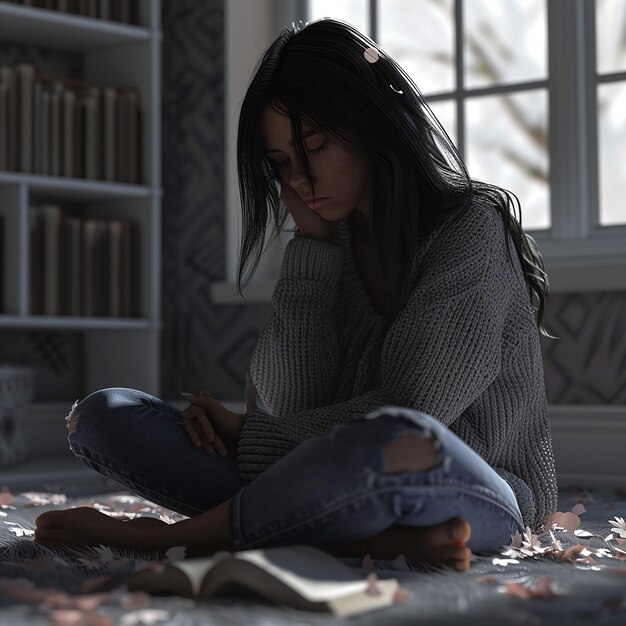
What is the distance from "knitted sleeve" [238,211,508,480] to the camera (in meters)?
1.35

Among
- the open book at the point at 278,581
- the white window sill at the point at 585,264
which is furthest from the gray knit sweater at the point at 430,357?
the white window sill at the point at 585,264

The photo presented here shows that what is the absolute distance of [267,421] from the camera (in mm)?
1444

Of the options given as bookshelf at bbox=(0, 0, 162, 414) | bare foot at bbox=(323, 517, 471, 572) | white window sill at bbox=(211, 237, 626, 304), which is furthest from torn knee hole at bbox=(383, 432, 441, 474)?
bookshelf at bbox=(0, 0, 162, 414)

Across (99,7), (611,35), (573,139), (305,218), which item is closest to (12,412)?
(99,7)

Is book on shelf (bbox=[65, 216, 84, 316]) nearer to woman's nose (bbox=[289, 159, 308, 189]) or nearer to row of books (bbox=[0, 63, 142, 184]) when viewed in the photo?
row of books (bbox=[0, 63, 142, 184])

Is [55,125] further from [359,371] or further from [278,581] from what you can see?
[278,581]

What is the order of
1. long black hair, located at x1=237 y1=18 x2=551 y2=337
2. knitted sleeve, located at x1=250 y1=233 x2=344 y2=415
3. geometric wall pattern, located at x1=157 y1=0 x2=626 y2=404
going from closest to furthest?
1. long black hair, located at x1=237 y1=18 x2=551 y2=337
2. knitted sleeve, located at x1=250 y1=233 x2=344 y2=415
3. geometric wall pattern, located at x1=157 y1=0 x2=626 y2=404

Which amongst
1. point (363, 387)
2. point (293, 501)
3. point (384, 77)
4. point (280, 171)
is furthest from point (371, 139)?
point (293, 501)

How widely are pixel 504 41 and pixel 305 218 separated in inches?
48.9

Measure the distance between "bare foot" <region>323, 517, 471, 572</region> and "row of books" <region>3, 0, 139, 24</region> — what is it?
207cm

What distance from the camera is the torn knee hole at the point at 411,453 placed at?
3.85ft

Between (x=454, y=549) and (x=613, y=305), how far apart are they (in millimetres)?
1311

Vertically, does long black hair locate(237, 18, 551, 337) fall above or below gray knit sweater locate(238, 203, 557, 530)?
above

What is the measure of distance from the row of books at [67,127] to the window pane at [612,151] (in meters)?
1.27
